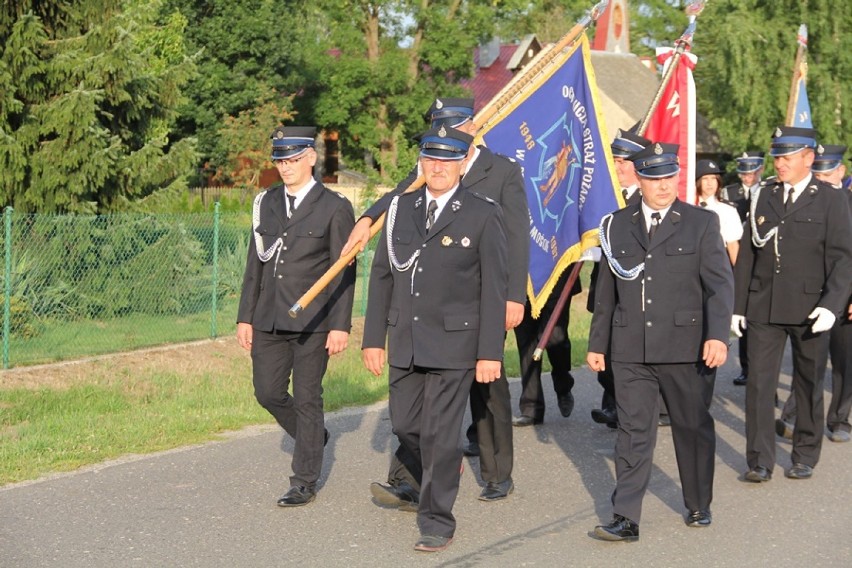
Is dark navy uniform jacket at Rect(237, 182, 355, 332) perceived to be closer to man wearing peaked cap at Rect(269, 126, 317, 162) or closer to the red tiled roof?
man wearing peaked cap at Rect(269, 126, 317, 162)

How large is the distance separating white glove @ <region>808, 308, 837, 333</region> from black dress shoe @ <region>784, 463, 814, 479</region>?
2.90 ft

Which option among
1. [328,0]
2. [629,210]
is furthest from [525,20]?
[629,210]

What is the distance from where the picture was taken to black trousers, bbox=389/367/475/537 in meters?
6.57

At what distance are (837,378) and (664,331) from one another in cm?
400

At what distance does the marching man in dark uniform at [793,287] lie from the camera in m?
8.31

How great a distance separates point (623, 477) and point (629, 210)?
1.42 metres

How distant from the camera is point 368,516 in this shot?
7.19m

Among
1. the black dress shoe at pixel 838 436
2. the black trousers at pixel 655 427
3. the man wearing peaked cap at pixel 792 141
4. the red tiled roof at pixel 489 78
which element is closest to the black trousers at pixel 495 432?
the black trousers at pixel 655 427

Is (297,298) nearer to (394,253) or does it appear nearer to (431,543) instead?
(394,253)

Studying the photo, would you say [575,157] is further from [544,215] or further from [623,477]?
[623,477]

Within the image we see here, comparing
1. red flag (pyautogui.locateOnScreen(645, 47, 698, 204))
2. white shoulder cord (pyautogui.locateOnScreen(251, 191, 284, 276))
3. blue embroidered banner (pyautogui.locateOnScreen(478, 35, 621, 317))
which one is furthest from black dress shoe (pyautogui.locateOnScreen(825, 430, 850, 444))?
white shoulder cord (pyautogui.locateOnScreen(251, 191, 284, 276))

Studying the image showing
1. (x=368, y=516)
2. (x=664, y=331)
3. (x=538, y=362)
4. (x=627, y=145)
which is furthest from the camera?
(x=538, y=362)

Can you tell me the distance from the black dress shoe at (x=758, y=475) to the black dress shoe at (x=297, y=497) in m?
2.74

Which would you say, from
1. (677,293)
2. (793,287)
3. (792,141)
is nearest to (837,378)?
(793,287)
